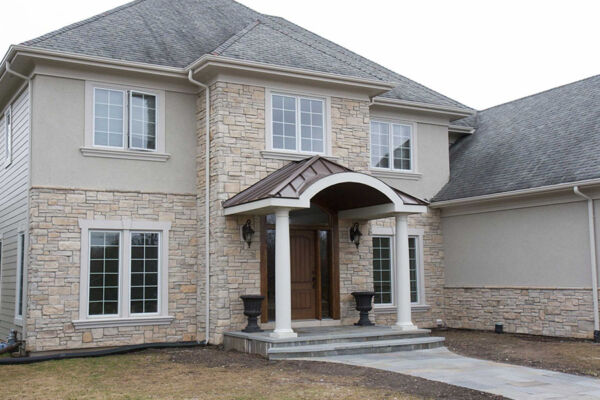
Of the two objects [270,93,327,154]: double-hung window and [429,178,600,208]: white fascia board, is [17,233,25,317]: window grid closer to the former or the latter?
[270,93,327,154]: double-hung window

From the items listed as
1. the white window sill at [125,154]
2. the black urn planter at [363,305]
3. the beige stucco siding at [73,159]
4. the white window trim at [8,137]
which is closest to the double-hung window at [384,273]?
the black urn planter at [363,305]

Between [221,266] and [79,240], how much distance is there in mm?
2630

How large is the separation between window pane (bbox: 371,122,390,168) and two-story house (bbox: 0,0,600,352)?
90 centimetres

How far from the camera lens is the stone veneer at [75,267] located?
1170 cm

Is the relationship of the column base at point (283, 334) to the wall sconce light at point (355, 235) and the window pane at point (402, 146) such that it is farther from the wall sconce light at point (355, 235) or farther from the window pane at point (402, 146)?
the window pane at point (402, 146)

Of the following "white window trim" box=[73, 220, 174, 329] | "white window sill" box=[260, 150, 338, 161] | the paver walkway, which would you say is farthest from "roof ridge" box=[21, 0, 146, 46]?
the paver walkway

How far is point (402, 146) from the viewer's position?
642 inches

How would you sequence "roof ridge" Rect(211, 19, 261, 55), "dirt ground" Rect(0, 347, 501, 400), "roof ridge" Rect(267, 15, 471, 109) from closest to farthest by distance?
"dirt ground" Rect(0, 347, 501, 400)
"roof ridge" Rect(211, 19, 261, 55)
"roof ridge" Rect(267, 15, 471, 109)

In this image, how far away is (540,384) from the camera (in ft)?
28.0

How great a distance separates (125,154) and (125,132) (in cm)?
44

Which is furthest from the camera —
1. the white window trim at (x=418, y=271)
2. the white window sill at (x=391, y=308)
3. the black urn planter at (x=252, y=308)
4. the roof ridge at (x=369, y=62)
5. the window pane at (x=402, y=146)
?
the roof ridge at (x=369, y=62)

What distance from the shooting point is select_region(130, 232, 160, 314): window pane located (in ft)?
41.3

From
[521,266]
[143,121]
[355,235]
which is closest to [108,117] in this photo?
[143,121]

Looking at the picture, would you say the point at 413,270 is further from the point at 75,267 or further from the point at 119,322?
the point at 75,267
